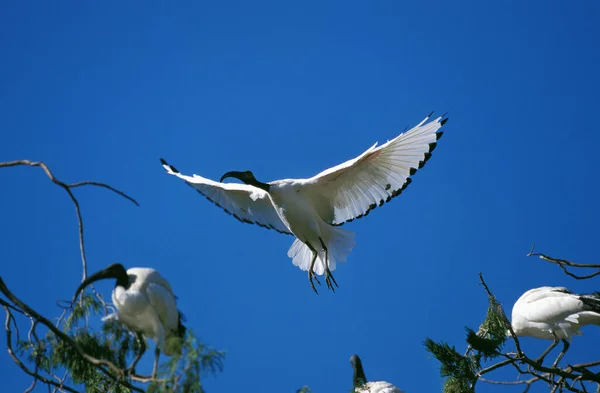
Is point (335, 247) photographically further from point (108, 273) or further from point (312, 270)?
point (108, 273)

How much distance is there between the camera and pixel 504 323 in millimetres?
7246

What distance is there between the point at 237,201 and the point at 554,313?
3.90m

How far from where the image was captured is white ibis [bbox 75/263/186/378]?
5367 millimetres

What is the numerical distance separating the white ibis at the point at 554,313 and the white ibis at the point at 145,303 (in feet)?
12.4

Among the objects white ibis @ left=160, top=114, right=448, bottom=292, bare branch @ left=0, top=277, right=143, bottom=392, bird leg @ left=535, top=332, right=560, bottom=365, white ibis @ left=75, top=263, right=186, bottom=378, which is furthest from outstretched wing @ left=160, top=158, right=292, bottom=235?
bare branch @ left=0, top=277, right=143, bottom=392

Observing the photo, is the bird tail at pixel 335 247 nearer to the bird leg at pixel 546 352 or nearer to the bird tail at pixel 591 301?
the bird leg at pixel 546 352

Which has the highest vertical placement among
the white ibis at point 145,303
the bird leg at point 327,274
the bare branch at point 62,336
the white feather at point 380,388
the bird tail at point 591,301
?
the bird leg at point 327,274

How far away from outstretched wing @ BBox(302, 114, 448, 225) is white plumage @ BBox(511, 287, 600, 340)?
1.60m

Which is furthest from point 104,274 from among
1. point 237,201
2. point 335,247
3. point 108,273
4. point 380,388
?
point 237,201

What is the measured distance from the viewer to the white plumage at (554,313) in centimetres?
834

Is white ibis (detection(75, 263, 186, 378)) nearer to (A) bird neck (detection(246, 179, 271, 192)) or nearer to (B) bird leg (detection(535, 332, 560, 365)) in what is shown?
(B) bird leg (detection(535, 332, 560, 365))

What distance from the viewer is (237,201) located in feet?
36.2

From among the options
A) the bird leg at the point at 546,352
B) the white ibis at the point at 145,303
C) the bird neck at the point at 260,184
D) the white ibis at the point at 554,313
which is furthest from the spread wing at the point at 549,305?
the white ibis at the point at 145,303

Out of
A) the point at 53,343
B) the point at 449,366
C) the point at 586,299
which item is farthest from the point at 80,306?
the point at 586,299
